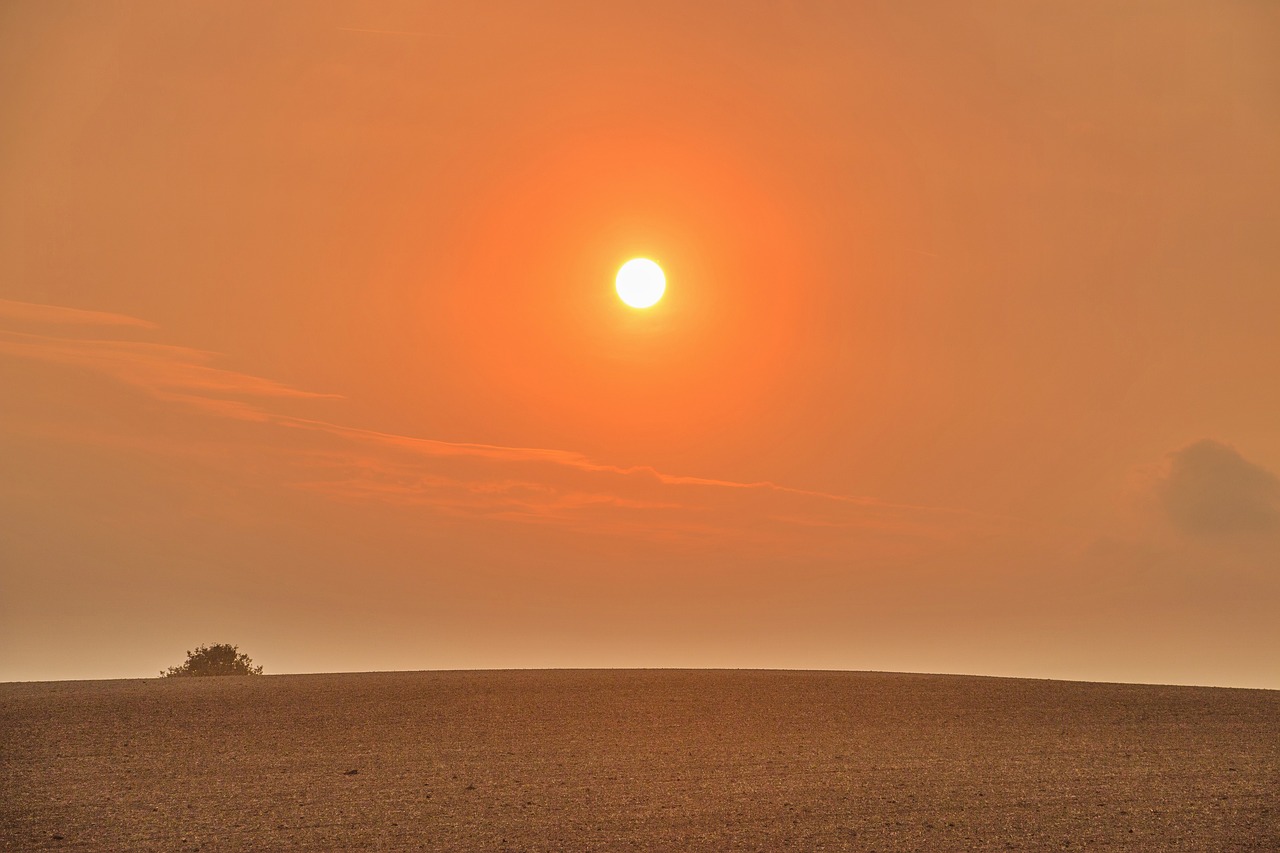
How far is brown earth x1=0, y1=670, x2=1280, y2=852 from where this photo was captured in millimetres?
25391

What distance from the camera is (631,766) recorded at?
102 ft

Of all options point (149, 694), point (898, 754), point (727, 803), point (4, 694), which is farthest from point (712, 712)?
point (4, 694)

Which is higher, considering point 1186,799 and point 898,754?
point 898,754

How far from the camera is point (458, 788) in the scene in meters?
28.6

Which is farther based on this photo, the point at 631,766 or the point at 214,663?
the point at 214,663

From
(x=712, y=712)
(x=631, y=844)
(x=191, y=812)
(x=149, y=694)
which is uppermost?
(x=149, y=694)

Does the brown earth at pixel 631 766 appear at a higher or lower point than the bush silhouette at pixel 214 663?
lower

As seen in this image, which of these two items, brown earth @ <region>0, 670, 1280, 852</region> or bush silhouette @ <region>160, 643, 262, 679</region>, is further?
bush silhouette @ <region>160, 643, 262, 679</region>

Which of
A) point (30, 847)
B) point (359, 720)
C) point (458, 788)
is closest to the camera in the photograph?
point (30, 847)

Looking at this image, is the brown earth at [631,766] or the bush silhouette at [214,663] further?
the bush silhouette at [214,663]

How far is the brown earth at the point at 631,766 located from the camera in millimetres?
25391

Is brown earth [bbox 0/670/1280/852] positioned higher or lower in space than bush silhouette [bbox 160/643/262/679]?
lower

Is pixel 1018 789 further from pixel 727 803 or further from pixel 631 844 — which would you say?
pixel 631 844

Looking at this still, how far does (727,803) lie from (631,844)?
4052 mm
